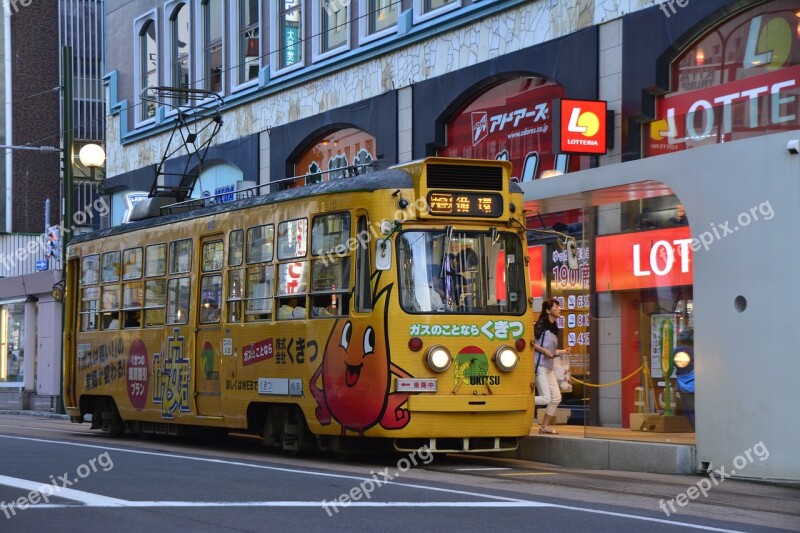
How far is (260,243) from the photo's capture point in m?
16.5

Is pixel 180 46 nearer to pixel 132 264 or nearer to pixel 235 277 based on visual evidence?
pixel 132 264

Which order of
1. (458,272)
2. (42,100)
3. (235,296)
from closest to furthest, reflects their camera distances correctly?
(458,272) → (235,296) → (42,100)

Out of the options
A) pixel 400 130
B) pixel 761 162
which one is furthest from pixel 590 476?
pixel 400 130

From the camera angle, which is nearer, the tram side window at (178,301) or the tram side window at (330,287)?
the tram side window at (330,287)

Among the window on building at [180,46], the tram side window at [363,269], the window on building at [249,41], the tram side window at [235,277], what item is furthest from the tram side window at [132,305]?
the window on building at [180,46]

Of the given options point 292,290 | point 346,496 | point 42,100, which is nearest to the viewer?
point 346,496

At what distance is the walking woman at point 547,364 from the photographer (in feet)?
55.8

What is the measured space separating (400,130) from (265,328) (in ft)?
31.8

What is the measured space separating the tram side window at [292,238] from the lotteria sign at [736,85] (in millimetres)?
6023

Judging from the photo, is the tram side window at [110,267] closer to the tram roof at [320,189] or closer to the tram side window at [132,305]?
the tram side window at [132,305]

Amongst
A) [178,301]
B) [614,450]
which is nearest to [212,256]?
[178,301]

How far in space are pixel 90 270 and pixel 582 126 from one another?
8.18 m

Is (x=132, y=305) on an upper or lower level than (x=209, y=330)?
upper

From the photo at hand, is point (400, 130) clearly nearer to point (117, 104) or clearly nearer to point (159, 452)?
point (159, 452)
